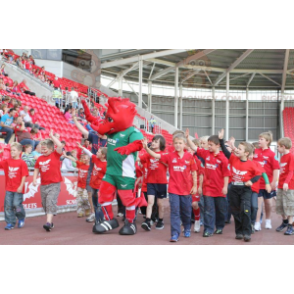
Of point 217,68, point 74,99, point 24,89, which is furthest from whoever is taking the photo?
point 217,68

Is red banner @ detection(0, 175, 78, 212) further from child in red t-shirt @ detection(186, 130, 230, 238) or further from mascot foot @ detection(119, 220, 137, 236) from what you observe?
child in red t-shirt @ detection(186, 130, 230, 238)

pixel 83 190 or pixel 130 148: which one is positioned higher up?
pixel 130 148

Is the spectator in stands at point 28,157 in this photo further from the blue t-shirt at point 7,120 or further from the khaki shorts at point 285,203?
A: the khaki shorts at point 285,203

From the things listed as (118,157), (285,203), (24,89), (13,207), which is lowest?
(13,207)

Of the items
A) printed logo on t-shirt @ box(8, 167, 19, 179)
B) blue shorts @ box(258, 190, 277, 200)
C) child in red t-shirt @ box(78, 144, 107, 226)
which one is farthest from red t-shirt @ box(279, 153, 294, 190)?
printed logo on t-shirt @ box(8, 167, 19, 179)

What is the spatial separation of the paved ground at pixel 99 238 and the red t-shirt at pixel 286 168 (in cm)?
85

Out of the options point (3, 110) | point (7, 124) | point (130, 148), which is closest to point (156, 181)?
point (130, 148)

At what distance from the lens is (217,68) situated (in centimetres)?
2528

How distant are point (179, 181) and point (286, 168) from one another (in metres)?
2.23

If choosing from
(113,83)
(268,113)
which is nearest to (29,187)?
(113,83)

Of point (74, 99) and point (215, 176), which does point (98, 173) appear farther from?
point (74, 99)

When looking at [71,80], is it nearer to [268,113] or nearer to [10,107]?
[10,107]

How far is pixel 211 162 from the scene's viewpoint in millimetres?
5453

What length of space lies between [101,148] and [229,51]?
18692 millimetres
